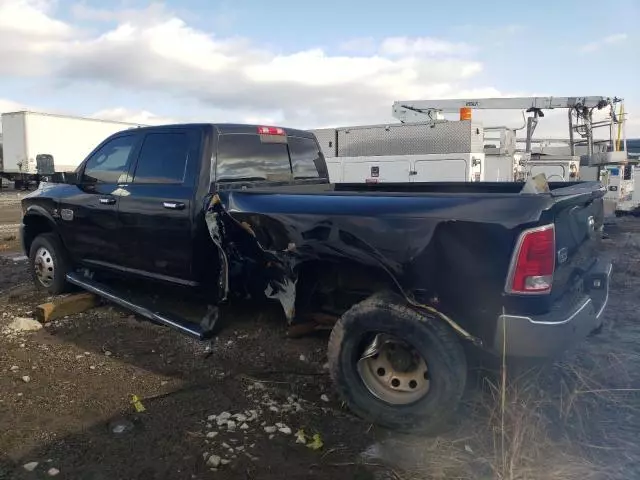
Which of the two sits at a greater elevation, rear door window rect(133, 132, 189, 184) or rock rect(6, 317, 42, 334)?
rear door window rect(133, 132, 189, 184)

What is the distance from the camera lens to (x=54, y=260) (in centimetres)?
614

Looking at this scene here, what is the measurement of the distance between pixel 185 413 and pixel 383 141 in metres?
10.3

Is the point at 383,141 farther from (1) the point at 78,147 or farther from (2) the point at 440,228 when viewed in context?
(1) the point at 78,147

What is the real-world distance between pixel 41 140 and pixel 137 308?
28.6 meters

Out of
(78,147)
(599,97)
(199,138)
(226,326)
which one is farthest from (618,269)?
(78,147)

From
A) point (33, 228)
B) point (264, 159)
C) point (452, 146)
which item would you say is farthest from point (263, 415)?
point (452, 146)

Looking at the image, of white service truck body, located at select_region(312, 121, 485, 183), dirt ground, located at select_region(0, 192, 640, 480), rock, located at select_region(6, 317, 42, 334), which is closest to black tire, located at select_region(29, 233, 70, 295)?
rock, located at select_region(6, 317, 42, 334)

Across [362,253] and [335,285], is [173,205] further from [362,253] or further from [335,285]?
[362,253]

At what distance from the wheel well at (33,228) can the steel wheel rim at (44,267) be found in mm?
249

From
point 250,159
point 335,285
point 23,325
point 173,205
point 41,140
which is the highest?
point 41,140

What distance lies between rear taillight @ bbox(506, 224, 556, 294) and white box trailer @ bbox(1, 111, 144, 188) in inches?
1172

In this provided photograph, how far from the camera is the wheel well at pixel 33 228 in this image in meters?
6.36

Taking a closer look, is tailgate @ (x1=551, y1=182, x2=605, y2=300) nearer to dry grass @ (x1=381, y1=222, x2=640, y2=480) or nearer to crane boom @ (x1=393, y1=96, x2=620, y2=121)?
dry grass @ (x1=381, y1=222, x2=640, y2=480)

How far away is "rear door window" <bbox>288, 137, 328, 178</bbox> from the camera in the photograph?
218 inches
